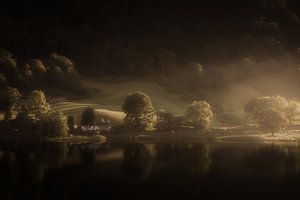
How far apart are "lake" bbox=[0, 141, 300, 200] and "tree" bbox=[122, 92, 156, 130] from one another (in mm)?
25583

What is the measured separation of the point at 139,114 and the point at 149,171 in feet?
245

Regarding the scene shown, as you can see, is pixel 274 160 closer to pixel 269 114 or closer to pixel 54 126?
pixel 269 114

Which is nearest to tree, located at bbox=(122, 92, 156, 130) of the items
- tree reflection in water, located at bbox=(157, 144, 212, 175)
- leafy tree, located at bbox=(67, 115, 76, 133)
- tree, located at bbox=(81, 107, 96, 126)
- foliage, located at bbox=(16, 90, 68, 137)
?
tree, located at bbox=(81, 107, 96, 126)

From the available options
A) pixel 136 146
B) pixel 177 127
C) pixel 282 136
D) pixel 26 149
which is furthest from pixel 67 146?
pixel 282 136

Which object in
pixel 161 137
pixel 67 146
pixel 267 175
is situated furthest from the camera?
pixel 161 137

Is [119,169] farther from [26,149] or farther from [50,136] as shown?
[50,136]

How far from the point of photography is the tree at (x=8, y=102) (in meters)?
186

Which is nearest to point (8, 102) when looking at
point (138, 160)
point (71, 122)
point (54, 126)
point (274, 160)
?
point (71, 122)

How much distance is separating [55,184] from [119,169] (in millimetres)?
20876

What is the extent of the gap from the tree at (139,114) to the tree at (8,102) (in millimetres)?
51336

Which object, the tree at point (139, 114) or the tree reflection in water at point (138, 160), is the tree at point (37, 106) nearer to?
the tree at point (139, 114)

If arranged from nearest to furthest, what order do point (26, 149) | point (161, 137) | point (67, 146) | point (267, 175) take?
point (267, 175) < point (26, 149) < point (67, 146) < point (161, 137)

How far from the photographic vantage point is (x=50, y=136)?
15725cm

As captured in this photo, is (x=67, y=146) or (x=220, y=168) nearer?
(x=220, y=168)
